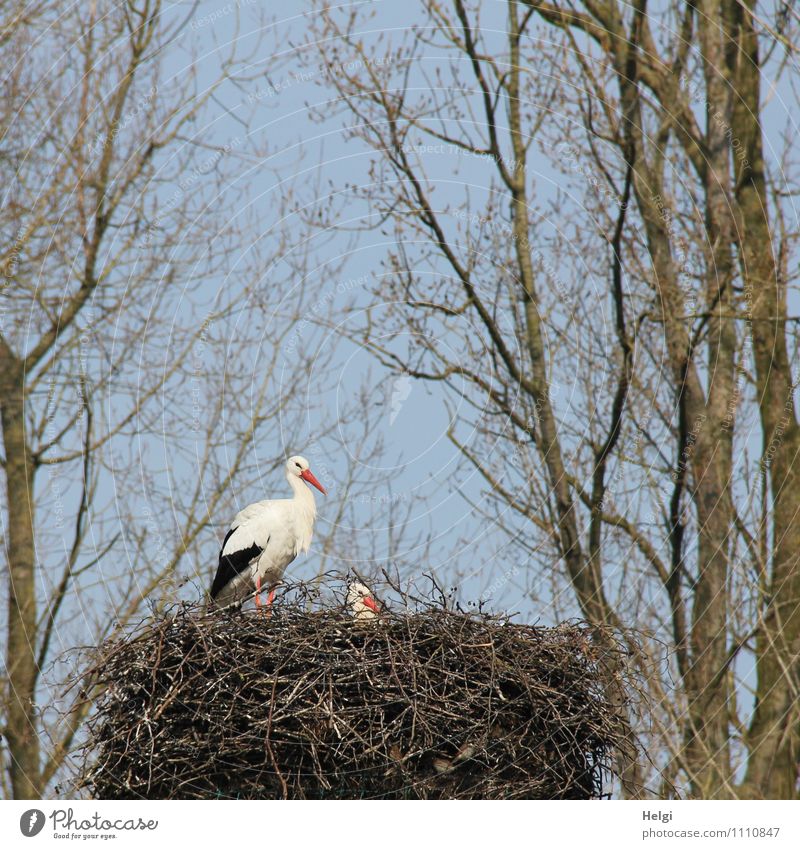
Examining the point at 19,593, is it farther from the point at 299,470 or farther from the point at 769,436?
the point at 769,436

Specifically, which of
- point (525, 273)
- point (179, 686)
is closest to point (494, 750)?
point (179, 686)

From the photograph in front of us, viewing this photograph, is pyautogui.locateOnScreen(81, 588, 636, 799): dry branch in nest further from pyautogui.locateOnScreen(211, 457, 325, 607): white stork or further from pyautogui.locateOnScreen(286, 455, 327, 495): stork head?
pyautogui.locateOnScreen(286, 455, 327, 495): stork head

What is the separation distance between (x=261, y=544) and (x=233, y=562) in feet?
0.80

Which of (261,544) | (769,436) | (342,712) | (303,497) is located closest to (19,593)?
(303,497)

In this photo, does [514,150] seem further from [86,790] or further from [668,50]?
[86,790]

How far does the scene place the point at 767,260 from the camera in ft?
58.9

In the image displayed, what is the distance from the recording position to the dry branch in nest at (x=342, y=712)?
29.8ft

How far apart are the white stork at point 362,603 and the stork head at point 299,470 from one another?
2.33 m

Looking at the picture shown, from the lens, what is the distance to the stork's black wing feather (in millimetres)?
11915

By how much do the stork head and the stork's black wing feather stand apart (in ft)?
2.65

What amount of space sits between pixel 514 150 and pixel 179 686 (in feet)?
35.4

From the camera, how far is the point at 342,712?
909cm

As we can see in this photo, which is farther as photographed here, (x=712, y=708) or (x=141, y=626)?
(x=712, y=708)

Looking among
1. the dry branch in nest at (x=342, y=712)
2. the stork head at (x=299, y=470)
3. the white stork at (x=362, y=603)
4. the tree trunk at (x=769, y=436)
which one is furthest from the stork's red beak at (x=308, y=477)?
the tree trunk at (x=769, y=436)
